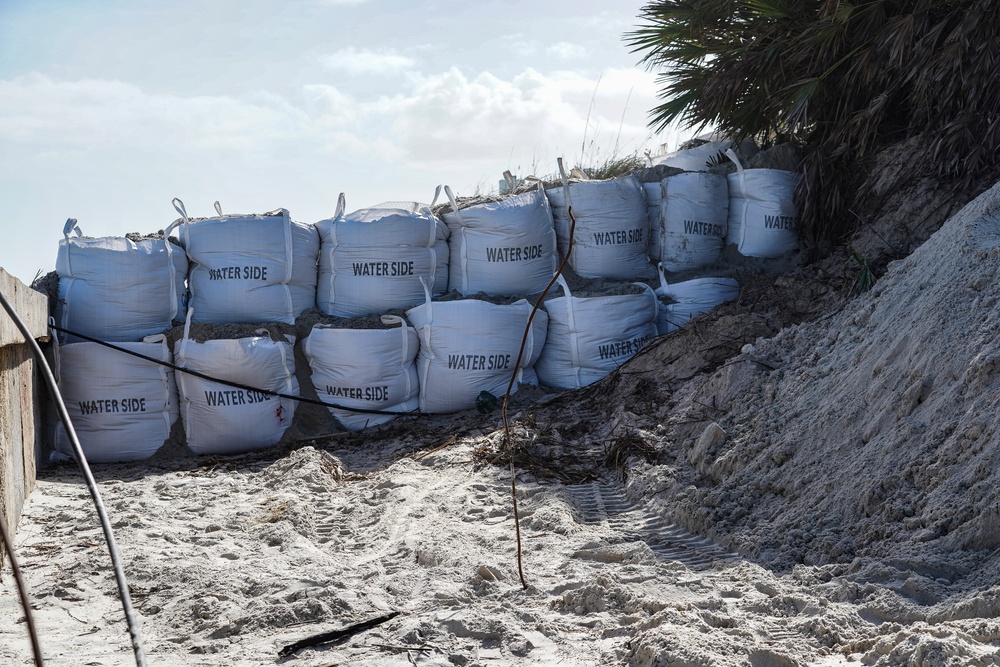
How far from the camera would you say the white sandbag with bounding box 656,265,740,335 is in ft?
20.7

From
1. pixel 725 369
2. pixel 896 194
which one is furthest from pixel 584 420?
→ pixel 896 194

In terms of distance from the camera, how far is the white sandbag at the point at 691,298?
6316 mm

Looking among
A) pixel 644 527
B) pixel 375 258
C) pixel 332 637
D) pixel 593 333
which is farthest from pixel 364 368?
pixel 332 637

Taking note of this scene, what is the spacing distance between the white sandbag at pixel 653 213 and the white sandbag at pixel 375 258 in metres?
1.57

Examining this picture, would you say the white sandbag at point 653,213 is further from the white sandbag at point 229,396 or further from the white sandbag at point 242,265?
the white sandbag at point 229,396

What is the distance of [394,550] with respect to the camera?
3.59 m

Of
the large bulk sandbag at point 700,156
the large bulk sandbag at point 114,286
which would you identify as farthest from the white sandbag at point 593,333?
the large bulk sandbag at point 114,286

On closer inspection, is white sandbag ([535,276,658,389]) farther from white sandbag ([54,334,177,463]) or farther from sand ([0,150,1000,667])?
white sandbag ([54,334,177,463])

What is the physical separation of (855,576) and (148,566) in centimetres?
→ 240

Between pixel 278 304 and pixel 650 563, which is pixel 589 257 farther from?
pixel 650 563

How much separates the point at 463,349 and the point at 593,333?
0.87m

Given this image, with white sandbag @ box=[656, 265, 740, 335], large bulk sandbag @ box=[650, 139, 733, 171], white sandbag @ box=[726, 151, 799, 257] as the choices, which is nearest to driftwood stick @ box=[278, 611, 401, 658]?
white sandbag @ box=[656, 265, 740, 335]

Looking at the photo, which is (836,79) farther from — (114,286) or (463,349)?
(114,286)

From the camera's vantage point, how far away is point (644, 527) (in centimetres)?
374
